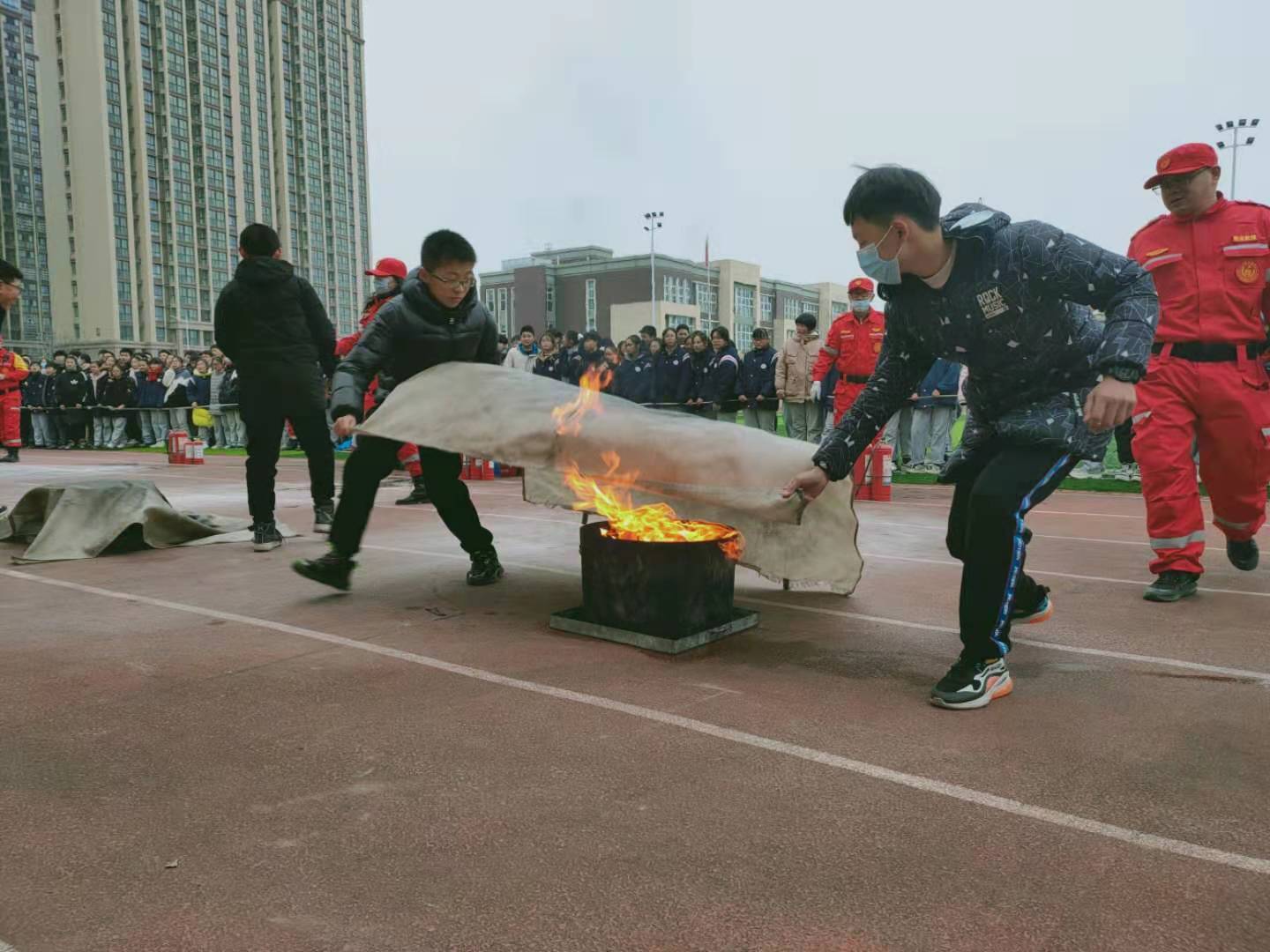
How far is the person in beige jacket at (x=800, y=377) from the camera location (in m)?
13.8

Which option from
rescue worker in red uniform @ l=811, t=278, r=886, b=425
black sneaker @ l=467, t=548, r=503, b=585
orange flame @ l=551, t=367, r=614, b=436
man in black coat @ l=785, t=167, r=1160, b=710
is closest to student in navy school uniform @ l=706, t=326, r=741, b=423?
rescue worker in red uniform @ l=811, t=278, r=886, b=425

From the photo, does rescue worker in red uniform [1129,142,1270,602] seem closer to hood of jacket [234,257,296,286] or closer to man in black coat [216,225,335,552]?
man in black coat [216,225,335,552]

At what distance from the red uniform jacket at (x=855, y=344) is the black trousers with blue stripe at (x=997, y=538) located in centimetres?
793

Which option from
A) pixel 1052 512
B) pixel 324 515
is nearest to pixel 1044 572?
pixel 1052 512

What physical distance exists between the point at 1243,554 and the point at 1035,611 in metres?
2.15

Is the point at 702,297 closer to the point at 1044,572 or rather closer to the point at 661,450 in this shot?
the point at 1044,572

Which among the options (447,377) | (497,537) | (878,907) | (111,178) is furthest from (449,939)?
(111,178)

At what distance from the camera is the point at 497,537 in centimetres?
768

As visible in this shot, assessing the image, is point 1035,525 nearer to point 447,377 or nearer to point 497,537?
point 497,537

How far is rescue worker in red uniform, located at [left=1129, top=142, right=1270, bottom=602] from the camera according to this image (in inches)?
203

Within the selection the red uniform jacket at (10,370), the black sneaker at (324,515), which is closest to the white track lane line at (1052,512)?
the black sneaker at (324,515)

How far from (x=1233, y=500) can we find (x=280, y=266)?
6.55 meters

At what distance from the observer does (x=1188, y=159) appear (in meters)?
5.14

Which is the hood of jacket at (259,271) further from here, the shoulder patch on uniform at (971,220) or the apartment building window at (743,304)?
the apartment building window at (743,304)
